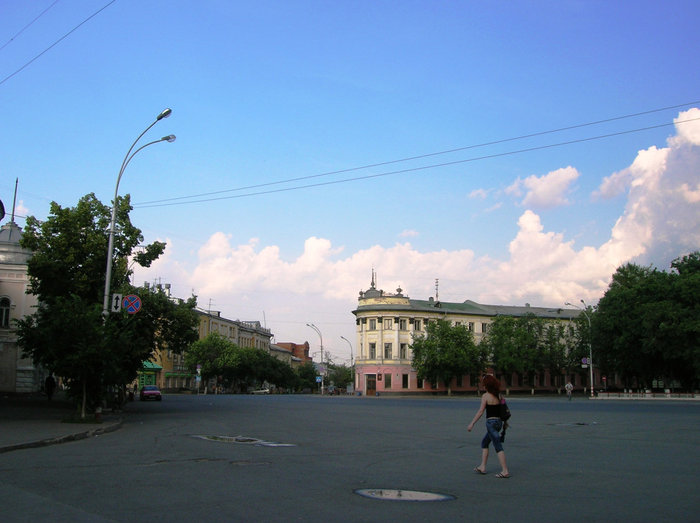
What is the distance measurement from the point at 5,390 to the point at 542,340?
70445mm

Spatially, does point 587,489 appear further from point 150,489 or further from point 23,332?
point 23,332

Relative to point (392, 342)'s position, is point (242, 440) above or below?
below

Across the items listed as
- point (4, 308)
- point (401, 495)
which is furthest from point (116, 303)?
point (4, 308)

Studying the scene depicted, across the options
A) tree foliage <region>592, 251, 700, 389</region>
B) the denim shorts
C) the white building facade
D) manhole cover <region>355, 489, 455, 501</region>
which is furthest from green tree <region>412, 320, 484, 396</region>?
manhole cover <region>355, 489, 455, 501</region>

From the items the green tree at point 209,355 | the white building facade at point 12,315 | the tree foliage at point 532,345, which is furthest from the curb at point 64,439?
the green tree at point 209,355

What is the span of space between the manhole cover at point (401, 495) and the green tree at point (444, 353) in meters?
75.5

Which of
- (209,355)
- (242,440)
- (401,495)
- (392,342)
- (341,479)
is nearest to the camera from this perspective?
(401,495)

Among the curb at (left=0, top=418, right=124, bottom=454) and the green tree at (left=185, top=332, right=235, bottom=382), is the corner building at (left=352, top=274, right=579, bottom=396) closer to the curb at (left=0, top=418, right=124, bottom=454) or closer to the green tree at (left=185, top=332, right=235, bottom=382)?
the green tree at (left=185, top=332, right=235, bottom=382)

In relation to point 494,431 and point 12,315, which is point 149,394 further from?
point 494,431

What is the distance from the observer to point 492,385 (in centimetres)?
1076

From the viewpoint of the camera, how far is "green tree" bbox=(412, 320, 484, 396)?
8388cm

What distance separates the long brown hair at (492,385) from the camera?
35.1 feet

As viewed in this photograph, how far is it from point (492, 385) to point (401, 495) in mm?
2923

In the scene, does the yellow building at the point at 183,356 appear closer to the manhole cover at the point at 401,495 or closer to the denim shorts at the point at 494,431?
the denim shorts at the point at 494,431
